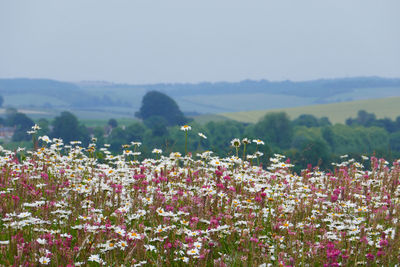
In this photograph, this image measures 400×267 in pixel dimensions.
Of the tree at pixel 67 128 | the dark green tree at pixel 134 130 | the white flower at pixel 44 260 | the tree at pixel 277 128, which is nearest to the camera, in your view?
the white flower at pixel 44 260

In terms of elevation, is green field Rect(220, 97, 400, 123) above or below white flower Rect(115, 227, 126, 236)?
below

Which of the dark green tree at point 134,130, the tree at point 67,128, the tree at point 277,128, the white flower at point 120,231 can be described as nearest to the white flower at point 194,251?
the white flower at point 120,231

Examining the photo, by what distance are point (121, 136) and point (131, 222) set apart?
114049mm

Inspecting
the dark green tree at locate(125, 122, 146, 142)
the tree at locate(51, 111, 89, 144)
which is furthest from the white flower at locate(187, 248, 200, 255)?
the tree at locate(51, 111, 89, 144)

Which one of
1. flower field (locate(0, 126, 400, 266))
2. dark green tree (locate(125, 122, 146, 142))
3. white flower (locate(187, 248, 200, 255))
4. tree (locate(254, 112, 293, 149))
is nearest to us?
white flower (locate(187, 248, 200, 255))

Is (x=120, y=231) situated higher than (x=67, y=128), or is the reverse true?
(x=120, y=231)

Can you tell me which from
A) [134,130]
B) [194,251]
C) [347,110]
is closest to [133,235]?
[194,251]

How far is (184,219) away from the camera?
19.9 ft

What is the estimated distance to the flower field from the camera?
4.86 metres

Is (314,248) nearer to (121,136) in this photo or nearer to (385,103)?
(121,136)

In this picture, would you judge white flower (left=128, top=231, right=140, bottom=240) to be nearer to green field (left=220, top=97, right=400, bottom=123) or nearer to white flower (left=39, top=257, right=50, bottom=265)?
white flower (left=39, top=257, right=50, bottom=265)

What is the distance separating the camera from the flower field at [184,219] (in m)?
4.86

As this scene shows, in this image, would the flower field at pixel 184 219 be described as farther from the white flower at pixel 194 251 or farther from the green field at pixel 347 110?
the green field at pixel 347 110

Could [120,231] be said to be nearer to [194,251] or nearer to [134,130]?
[194,251]
